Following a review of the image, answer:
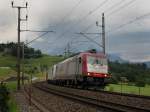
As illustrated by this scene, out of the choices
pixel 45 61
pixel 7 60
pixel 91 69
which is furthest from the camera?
pixel 7 60

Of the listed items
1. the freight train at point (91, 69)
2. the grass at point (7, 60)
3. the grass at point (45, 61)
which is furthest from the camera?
the grass at point (7, 60)

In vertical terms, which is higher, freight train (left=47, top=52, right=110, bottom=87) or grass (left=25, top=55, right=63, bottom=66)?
grass (left=25, top=55, right=63, bottom=66)

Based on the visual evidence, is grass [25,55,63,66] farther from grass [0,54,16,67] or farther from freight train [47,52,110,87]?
freight train [47,52,110,87]

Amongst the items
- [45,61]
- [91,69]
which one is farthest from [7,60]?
[91,69]

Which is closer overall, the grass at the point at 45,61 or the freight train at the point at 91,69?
the freight train at the point at 91,69

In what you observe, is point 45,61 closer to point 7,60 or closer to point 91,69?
point 7,60

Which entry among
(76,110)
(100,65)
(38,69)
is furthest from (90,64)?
(38,69)

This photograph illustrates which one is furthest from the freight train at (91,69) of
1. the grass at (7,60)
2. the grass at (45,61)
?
the grass at (7,60)

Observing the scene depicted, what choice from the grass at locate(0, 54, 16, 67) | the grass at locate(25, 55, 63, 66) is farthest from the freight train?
the grass at locate(0, 54, 16, 67)

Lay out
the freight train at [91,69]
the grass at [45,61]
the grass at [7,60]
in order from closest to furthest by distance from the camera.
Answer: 1. the freight train at [91,69]
2. the grass at [45,61]
3. the grass at [7,60]

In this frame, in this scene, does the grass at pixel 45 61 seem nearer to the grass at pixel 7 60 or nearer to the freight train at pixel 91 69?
the grass at pixel 7 60

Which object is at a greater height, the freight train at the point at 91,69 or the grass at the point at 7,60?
the grass at the point at 7,60

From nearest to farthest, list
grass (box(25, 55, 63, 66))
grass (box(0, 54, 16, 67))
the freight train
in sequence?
the freight train < grass (box(25, 55, 63, 66)) < grass (box(0, 54, 16, 67))

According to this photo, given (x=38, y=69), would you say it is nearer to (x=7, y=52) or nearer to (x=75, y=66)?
(x=7, y=52)
